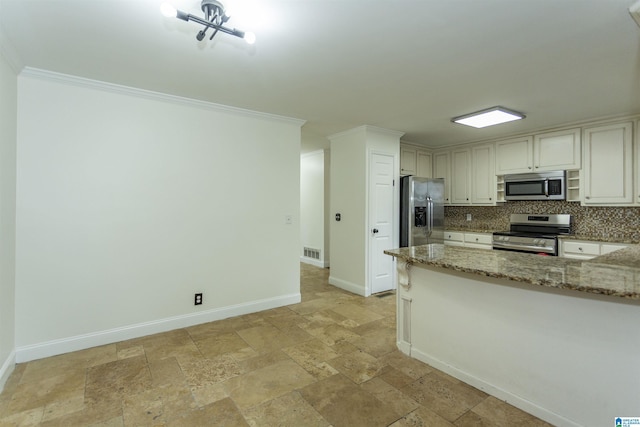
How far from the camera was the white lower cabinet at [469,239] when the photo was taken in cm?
486

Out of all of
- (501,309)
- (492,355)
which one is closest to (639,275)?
(501,309)

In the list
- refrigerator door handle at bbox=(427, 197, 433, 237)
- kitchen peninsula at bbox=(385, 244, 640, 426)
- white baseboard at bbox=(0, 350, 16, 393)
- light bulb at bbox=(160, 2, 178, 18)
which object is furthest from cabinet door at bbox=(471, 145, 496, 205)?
white baseboard at bbox=(0, 350, 16, 393)

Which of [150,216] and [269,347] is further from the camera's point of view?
[150,216]

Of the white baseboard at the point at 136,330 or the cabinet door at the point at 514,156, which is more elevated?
the cabinet door at the point at 514,156

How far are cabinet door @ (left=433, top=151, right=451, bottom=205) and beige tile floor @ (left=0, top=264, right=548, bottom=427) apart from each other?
346 centimetres

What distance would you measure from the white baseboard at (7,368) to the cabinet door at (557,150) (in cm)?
630

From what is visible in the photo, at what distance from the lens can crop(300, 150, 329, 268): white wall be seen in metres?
6.28

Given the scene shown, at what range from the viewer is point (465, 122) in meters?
3.96

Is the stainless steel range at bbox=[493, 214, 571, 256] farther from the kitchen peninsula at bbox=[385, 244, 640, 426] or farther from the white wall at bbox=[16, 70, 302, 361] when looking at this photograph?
the white wall at bbox=[16, 70, 302, 361]

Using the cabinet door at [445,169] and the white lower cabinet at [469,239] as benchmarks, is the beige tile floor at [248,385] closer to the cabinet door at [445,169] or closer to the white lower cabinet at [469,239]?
the white lower cabinet at [469,239]

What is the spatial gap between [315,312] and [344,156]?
238cm

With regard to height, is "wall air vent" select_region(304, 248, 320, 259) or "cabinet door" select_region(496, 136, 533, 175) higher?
"cabinet door" select_region(496, 136, 533, 175)

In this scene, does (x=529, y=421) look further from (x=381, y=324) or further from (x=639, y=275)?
(x=381, y=324)

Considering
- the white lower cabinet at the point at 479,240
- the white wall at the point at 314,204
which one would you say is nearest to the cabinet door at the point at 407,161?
the white lower cabinet at the point at 479,240
